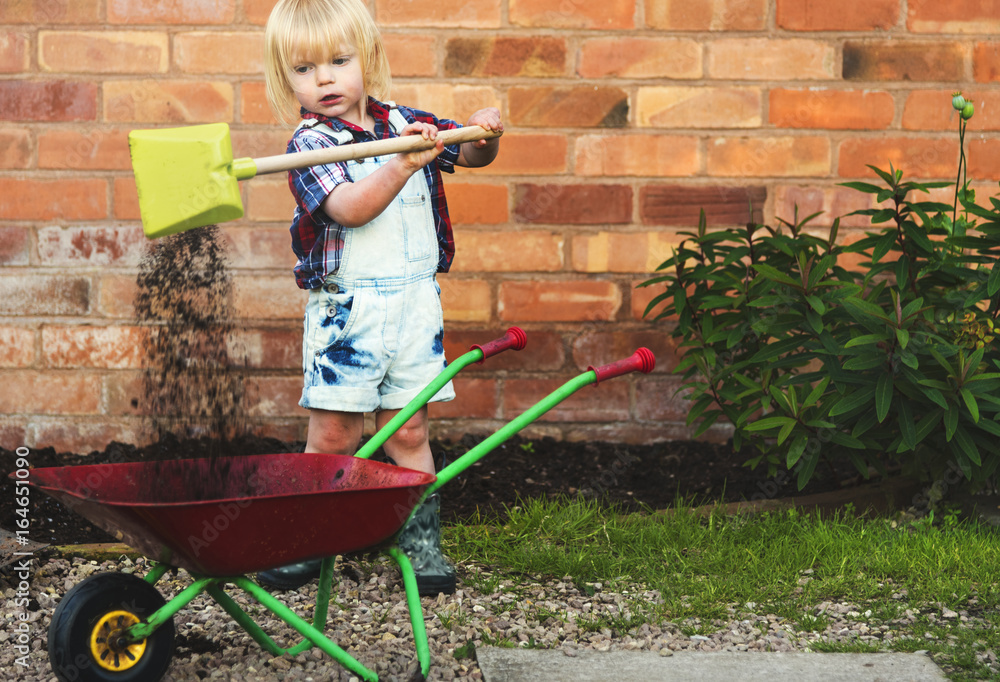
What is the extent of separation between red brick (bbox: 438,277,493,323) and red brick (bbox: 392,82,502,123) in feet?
1.77

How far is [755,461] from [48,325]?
2.33 metres

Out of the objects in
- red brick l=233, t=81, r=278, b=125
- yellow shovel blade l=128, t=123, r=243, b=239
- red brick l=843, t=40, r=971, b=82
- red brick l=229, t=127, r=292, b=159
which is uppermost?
red brick l=843, t=40, r=971, b=82

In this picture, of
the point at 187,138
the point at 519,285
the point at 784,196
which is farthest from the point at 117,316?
the point at 784,196

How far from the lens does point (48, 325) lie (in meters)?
3.21

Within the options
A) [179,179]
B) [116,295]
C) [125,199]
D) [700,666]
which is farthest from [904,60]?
[116,295]

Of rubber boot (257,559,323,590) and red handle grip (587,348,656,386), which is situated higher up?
red handle grip (587,348,656,386)

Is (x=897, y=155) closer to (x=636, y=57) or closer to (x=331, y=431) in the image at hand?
(x=636, y=57)

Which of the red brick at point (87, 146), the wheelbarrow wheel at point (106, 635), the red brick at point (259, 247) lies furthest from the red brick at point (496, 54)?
the wheelbarrow wheel at point (106, 635)

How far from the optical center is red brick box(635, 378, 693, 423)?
10.7 feet

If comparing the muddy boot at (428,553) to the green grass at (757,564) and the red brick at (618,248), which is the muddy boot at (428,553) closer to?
the green grass at (757,564)

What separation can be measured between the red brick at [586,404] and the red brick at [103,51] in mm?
1602

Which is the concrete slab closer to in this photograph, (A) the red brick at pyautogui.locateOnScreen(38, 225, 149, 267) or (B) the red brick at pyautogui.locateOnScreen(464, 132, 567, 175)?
(B) the red brick at pyautogui.locateOnScreen(464, 132, 567, 175)

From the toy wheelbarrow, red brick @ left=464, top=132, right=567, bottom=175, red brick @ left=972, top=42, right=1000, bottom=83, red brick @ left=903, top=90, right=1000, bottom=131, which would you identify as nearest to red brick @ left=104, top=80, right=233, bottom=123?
red brick @ left=464, top=132, right=567, bottom=175

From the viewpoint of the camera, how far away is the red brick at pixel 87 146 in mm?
3143
